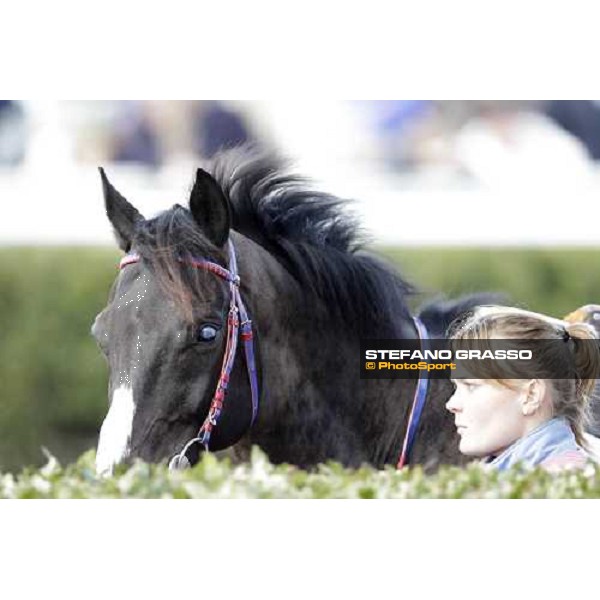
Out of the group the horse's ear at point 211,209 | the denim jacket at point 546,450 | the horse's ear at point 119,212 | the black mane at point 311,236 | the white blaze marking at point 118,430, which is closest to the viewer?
the white blaze marking at point 118,430

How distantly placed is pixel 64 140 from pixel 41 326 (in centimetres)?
82

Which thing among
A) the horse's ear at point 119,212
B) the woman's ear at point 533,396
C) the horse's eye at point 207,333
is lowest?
the woman's ear at point 533,396

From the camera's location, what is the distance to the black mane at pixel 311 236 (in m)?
4.69

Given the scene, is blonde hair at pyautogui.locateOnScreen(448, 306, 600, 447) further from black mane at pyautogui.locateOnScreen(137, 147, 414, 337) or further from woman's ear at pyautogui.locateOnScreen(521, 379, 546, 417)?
black mane at pyautogui.locateOnScreen(137, 147, 414, 337)

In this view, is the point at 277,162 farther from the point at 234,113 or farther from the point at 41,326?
the point at 41,326

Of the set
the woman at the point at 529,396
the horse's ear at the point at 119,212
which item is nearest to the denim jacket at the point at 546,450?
the woman at the point at 529,396

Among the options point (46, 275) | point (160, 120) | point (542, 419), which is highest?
point (160, 120)

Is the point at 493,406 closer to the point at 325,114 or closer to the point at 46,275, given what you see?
the point at 325,114

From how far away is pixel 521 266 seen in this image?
4801 mm

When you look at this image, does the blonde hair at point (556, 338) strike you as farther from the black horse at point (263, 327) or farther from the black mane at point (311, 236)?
the black mane at point (311, 236)

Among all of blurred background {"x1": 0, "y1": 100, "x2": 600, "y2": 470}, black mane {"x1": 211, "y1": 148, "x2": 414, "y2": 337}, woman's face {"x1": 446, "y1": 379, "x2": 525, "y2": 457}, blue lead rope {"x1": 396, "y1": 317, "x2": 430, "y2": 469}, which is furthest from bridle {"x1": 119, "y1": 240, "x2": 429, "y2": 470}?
woman's face {"x1": 446, "y1": 379, "x2": 525, "y2": 457}

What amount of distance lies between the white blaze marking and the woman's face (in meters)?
1.46
